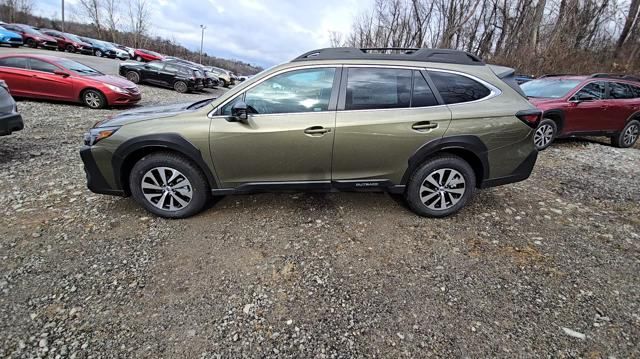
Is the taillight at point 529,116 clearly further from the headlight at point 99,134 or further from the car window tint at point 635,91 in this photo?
the car window tint at point 635,91

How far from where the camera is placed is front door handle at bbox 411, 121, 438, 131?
3129 millimetres

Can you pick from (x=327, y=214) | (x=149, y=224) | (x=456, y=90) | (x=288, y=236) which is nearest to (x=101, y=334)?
(x=149, y=224)

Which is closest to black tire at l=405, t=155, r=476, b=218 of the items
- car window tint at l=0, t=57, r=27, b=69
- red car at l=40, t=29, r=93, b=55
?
car window tint at l=0, t=57, r=27, b=69

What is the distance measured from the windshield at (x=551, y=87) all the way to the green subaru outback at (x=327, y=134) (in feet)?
15.5

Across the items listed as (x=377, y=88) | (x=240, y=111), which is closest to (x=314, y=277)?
(x=240, y=111)

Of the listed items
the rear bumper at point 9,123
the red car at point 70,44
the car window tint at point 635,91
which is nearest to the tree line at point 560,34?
the car window tint at point 635,91

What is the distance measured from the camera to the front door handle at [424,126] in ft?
10.3

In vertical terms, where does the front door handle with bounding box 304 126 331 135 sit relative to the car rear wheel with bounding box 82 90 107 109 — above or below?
below

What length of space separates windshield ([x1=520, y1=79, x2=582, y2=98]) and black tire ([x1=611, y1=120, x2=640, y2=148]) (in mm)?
1913

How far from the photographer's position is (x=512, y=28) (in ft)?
94.2

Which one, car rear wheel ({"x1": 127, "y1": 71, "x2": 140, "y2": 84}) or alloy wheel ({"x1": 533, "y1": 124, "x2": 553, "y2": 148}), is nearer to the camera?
alloy wheel ({"x1": 533, "y1": 124, "x2": 553, "y2": 148})

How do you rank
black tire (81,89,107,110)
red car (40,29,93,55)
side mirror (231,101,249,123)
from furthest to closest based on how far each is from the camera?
red car (40,29,93,55) → black tire (81,89,107,110) → side mirror (231,101,249,123)

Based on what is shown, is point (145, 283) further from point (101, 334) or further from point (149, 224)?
point (149, 224)

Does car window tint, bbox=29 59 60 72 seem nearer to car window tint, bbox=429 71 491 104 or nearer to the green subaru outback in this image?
the green subaru outback
